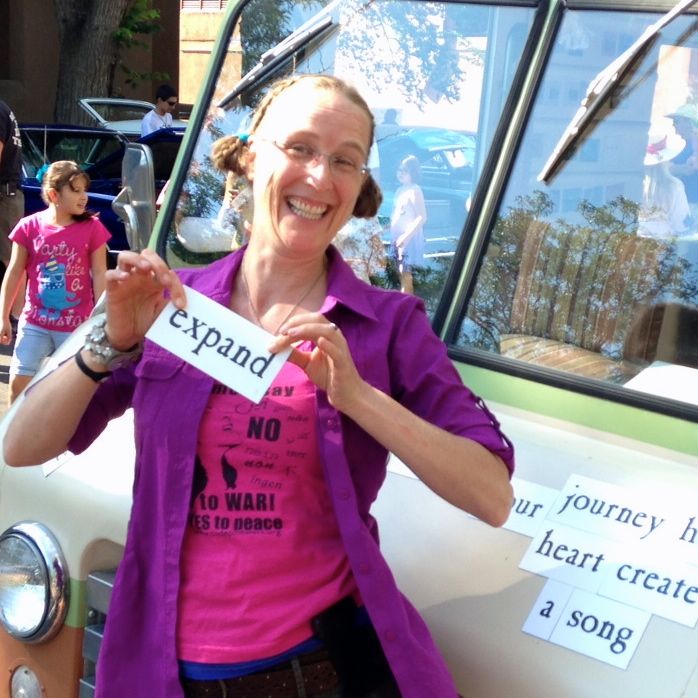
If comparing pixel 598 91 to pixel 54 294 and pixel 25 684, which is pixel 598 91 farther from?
pixel 54 294

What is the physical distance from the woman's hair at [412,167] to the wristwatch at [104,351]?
3.31ft

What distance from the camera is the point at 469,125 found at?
251 cm

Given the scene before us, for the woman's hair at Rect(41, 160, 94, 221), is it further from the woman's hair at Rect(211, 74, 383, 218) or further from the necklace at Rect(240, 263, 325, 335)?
the necklace at Rect(240, 263, 325, 335)

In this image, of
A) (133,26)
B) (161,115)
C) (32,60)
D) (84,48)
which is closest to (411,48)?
(161,115)

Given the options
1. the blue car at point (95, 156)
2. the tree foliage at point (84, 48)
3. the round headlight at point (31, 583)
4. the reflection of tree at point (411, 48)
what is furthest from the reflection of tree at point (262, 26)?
the tree foliage at point (84, 48)

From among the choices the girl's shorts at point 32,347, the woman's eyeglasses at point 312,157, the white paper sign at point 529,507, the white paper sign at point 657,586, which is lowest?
the girl's shorts at point 32,347

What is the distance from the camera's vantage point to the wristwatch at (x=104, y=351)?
1.75 m

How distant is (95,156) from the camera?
445 inches

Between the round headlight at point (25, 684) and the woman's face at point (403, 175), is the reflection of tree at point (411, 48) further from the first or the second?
the round headlight at point (25, 684)

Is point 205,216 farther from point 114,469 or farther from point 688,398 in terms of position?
point 688,398

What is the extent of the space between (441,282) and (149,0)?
2005 centimetres

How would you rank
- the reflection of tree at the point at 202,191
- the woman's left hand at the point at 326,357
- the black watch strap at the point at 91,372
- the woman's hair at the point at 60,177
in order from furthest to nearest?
the woman's hair at the point at 60,177 → the reflection of tree at the point at 202,191 → the black watch strap at the point at 91,372 → the woman's left hand at the point at 326,357

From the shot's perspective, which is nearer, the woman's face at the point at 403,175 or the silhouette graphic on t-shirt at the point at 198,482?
the silhouette graphic on t-shirt at the point at 198,482

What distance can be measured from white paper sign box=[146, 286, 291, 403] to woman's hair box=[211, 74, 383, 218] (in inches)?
14.6
